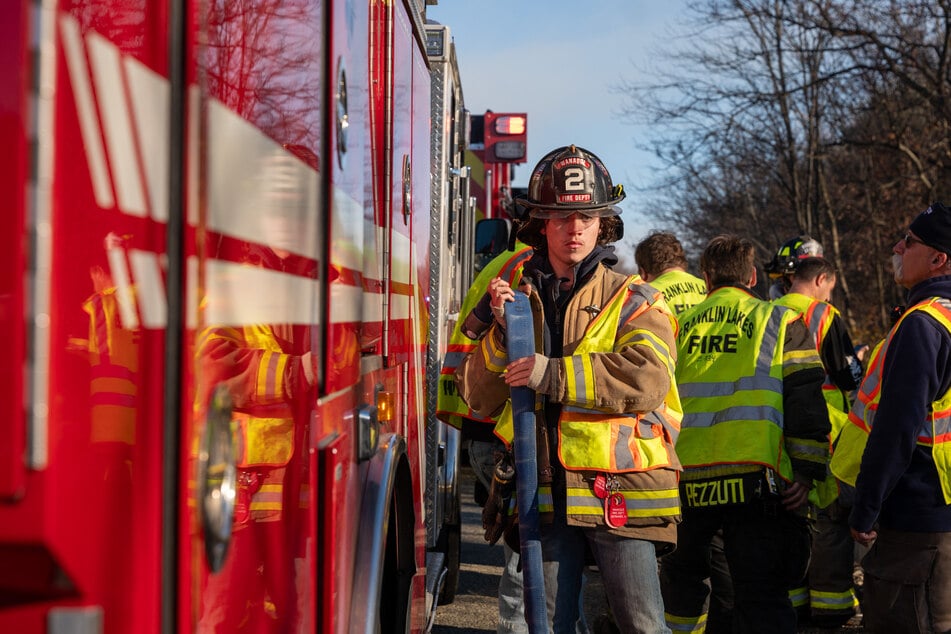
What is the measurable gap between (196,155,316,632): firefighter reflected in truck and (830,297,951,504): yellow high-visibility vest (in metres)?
2.55

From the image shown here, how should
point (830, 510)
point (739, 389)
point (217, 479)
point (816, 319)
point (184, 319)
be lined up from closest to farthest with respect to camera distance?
point (184, 319) < point (217, 479) < point (739, 389) < point (816, 319) < point (830, 510)

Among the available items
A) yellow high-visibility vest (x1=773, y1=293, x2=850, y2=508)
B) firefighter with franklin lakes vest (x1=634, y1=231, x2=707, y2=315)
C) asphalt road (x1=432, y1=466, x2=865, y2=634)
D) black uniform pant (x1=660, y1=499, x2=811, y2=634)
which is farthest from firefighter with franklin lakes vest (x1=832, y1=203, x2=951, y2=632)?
firefighter with franklin lakes vest (x1=634, y1=231, x2=707, y2=315)

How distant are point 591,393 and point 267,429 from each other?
174cm

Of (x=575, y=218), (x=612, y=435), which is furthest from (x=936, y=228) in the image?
(x=612, y=435)

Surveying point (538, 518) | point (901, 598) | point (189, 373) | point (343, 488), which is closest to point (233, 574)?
point (189, 373)

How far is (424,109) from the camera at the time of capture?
12.5 feet

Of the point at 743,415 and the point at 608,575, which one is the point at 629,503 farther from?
the point at 743,415

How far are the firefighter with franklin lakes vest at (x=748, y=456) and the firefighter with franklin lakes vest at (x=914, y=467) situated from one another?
0.52 m

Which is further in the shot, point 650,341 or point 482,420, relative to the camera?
point 482,420

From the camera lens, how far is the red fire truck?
91cm

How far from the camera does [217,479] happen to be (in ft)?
4.10

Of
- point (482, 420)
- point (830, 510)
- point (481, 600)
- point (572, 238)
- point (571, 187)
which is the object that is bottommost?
point (481, 600)

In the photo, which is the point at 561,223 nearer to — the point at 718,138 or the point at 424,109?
the point at 424,109

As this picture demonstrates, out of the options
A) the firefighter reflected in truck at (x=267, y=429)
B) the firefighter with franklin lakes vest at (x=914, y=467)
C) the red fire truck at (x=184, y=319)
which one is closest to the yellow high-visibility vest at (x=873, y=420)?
the firefighter with franklin lakes vest at (x=914, y=467)
